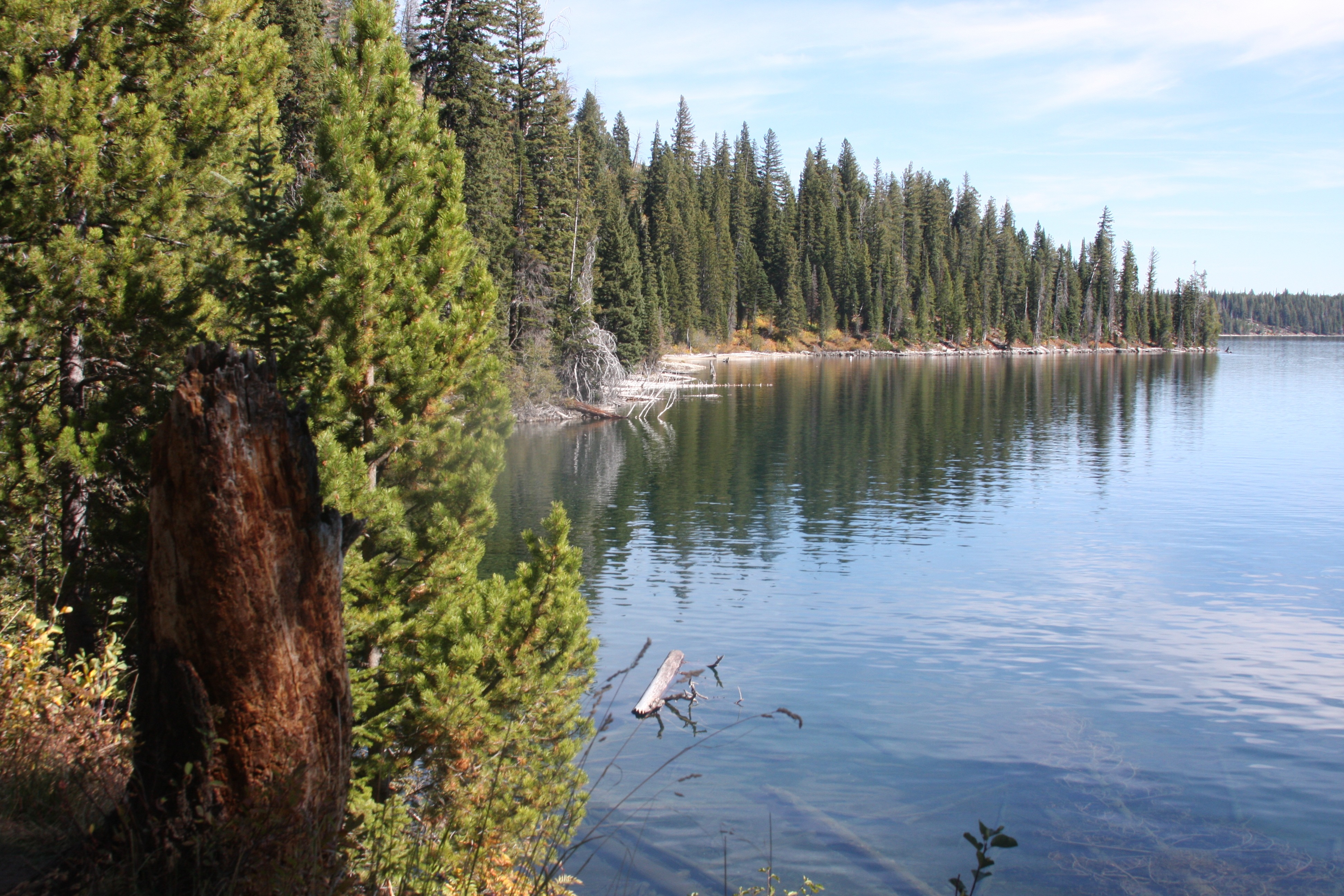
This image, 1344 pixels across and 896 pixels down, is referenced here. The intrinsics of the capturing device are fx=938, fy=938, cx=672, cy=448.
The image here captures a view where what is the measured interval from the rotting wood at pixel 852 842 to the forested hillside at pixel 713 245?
1291 inches

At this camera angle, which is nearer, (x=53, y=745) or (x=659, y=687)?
(x=53, y=745)

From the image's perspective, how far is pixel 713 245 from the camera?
11025 centimetres

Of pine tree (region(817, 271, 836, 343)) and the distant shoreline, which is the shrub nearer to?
the distant shoreline

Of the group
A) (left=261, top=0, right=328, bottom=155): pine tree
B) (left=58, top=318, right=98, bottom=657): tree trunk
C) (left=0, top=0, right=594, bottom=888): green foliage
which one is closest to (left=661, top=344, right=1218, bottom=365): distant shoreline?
(left=261, top=0, right=328, bottom=155): pine tree

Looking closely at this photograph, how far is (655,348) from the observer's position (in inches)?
2825

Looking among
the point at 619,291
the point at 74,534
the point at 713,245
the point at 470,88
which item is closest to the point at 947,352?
the point at 713,245

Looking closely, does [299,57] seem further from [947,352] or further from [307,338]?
[947,352]

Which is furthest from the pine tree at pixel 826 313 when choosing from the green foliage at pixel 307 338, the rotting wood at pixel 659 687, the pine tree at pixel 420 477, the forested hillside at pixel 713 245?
the green foliage at pixel 307 338

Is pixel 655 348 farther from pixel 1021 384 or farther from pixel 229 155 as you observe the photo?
pixel 229 155

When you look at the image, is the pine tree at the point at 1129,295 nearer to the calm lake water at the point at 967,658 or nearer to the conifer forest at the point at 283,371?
the calm lake water at the point at 967,658

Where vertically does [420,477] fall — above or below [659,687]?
above

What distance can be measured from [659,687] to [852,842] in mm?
4174

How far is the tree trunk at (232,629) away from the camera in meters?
3.99

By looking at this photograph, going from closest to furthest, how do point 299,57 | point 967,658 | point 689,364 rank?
point 967,658 < point 299,57 < point 689,364
